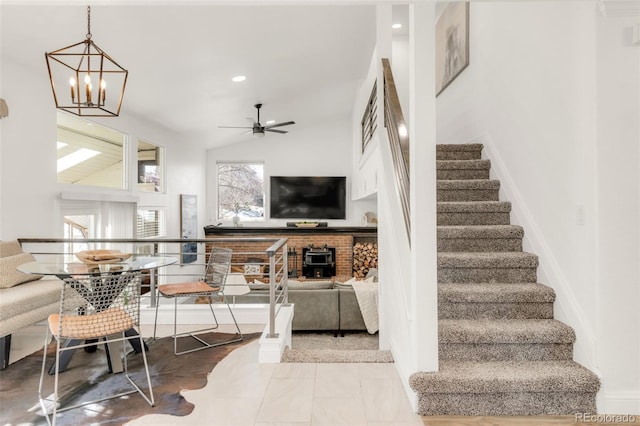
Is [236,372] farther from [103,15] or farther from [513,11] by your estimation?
[513,11]

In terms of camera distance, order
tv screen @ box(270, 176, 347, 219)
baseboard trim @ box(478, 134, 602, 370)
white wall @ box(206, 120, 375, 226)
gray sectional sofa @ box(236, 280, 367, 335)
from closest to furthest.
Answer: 1. baseboard trim @ box(478, 134, 602, 370)
2. gray sectional sofa @ box(236, 280, 367, 335)
3. tv screen @ box(270, 176, 347, 219)
4. white wall @ box(206, 120, 375, 226)

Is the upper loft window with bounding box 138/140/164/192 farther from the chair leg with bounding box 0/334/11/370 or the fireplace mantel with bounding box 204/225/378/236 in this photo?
the chair leg with bounding box 0/334/11/370

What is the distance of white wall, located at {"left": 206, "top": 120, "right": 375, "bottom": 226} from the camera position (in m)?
8.80

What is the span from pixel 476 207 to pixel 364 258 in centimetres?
493

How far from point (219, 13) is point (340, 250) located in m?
5.44

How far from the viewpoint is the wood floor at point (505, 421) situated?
1.92 m

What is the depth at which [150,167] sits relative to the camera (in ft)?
20.5

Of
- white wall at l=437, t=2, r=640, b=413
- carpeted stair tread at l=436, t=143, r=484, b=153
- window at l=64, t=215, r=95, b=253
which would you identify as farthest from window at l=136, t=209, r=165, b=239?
white wall at l=437, t=2, r=640, b=413

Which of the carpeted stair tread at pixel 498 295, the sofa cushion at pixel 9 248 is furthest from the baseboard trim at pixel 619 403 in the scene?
the sofa cushion at pixel 9 248

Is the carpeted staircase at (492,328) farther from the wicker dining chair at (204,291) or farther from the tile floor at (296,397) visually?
the wicker dining chair at (204,291)

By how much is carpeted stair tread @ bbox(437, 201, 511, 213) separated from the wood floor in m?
1.60

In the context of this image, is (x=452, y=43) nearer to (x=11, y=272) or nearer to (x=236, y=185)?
(x=11, y=272)

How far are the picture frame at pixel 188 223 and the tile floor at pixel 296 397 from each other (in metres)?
4.55

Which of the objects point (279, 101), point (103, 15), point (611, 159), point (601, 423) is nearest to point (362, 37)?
point (279, 101)
